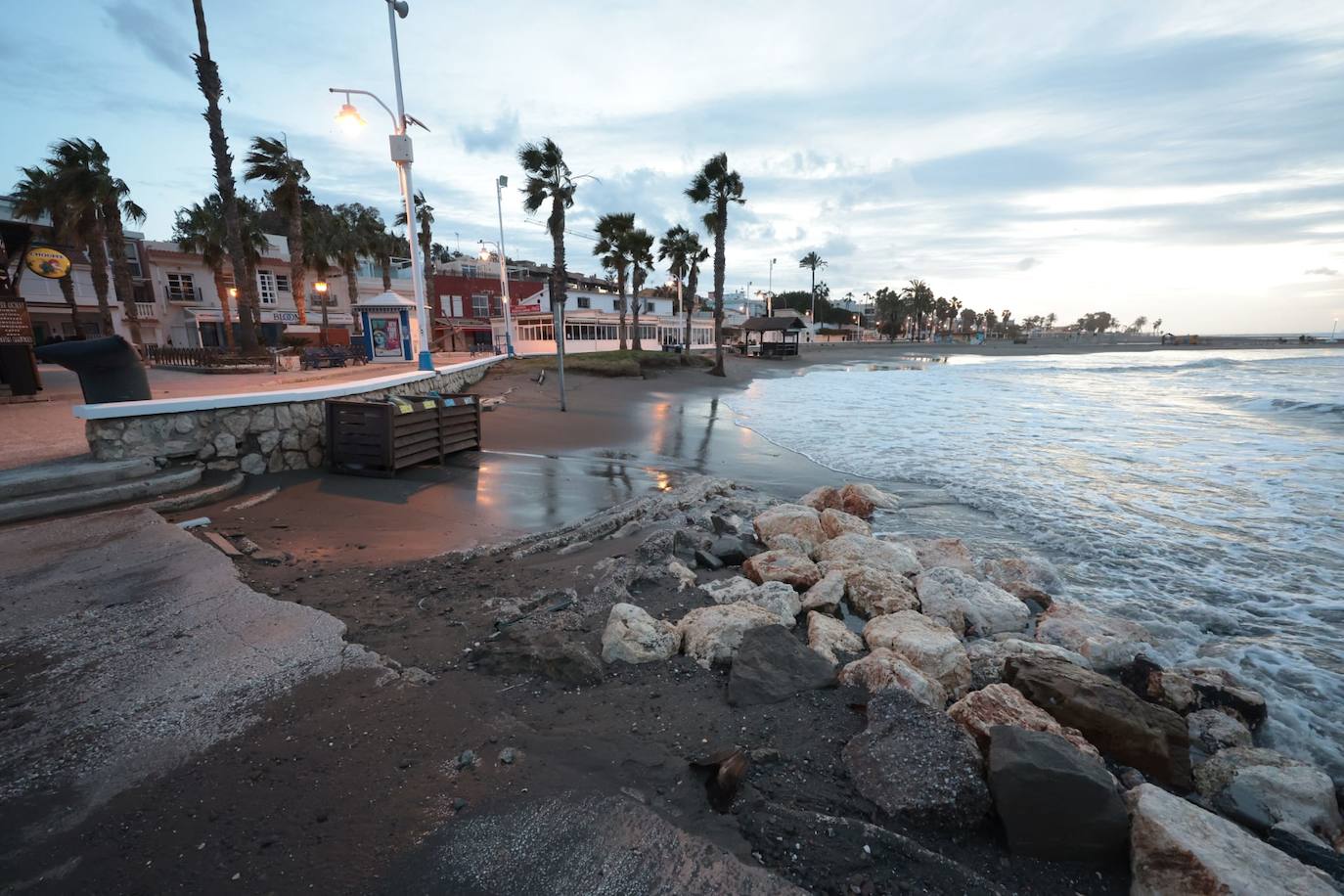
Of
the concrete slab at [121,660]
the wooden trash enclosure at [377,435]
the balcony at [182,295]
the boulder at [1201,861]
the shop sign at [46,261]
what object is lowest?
the boulder at [1201,861]

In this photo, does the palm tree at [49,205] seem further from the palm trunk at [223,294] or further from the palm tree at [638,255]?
the palm tree at [638,255]

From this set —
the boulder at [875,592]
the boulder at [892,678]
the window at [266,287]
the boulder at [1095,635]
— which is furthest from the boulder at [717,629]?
the window at [266,287]

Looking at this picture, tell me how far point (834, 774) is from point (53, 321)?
168 feet

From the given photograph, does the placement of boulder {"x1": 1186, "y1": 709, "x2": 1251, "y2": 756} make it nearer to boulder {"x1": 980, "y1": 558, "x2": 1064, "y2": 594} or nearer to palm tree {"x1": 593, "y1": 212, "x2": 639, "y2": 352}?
boulder {"x1": 980, "y1": 558, "x2": 1064, "y2": 594}

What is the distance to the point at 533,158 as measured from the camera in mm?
25375

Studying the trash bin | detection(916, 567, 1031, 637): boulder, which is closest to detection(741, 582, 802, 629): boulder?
detection(916, 567, 1031, 637): boulder

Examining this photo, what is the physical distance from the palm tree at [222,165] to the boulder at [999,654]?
84.7 ft

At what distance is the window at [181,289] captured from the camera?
38438mm

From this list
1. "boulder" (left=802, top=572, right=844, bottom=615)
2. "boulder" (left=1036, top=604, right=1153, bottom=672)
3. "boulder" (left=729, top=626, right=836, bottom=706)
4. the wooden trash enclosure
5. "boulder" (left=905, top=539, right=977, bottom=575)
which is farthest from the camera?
the wooden trash enclosure

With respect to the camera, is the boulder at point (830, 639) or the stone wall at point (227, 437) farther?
the stone wall at point (227, 437)

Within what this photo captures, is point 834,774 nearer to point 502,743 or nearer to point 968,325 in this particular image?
point 502,743

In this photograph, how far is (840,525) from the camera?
7.18 m

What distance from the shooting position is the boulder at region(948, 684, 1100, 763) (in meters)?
3.10

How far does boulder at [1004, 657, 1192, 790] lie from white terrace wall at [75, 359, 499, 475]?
9.60 metres
